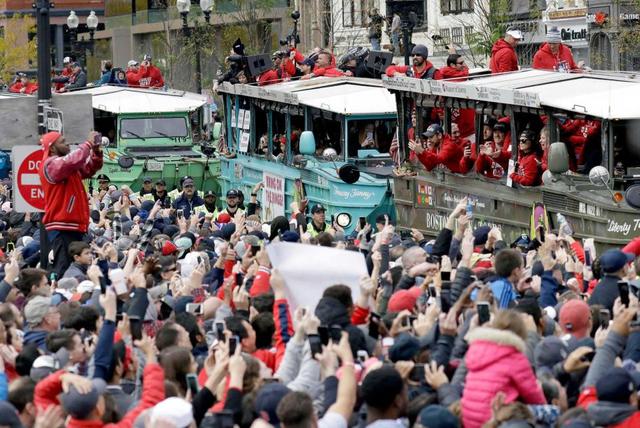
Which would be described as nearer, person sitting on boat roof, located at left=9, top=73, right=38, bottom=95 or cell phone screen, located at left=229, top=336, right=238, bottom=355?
cell phone screen, located at left=229, top=336, right=238, bottom=355

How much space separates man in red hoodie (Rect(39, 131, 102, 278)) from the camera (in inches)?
648

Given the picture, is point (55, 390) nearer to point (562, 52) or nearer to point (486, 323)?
point (486, 323)

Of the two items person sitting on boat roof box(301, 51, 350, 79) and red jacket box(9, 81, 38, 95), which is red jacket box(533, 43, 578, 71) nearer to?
person sitting on boat roof box(301, 51, 350, 79)

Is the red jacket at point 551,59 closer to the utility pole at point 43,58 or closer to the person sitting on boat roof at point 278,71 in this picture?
the person sitting on boat roof at point 278,71

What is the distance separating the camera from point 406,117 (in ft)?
77.5

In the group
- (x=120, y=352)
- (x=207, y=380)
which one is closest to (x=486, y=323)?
(x=207, y=380)

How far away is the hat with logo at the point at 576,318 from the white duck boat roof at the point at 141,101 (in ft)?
76.5

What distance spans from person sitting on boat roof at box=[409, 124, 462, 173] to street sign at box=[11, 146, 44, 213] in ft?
20.6

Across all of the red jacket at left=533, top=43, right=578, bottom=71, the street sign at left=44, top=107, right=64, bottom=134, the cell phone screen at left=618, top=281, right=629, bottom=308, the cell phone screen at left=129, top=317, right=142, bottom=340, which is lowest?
the cell phone screen at left=129, top=317, right=142, bottom=340

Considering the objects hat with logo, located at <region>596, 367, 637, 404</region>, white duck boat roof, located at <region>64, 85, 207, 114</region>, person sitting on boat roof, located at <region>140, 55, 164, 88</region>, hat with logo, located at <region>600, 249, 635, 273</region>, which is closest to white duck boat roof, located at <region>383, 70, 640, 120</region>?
hat with logo, located at <region>600, 249, 635, 273</region>

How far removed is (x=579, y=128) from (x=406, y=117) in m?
4.54

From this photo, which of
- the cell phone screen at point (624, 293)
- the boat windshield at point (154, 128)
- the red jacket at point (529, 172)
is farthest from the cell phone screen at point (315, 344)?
the boat windshield at point (154, 128)

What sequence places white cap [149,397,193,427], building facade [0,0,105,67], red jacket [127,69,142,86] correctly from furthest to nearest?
building facade [0,0,105,67] → red jacket [127,69,142,86] → white cap [149,397,193,427]

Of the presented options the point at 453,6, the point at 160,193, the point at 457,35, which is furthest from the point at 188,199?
the point at 453,6
